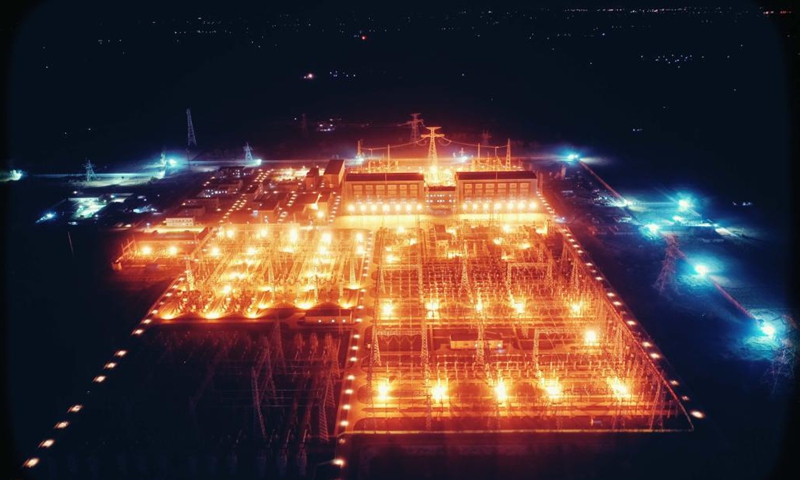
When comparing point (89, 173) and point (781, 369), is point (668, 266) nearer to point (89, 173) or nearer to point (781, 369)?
point (781, 369)

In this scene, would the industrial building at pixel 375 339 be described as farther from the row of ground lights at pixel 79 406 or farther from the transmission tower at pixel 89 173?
the transmission tower at pixel 89 173

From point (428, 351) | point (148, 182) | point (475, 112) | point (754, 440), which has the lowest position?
point (754, 440)

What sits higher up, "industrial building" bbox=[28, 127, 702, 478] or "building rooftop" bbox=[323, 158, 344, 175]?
"building rooftop" bbox=[323, 158, 344, 175]

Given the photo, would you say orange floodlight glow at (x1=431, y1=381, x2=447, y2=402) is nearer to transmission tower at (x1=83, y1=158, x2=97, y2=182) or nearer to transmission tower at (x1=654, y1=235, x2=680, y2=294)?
transmission tower at (x1=654, y1=235, x2=680, y2=294)

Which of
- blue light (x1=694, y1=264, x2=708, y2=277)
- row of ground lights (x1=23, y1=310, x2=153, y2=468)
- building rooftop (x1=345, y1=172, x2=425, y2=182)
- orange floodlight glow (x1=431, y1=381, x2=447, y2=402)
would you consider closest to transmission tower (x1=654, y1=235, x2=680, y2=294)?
blue light (x1=694, y1=264, x2=708, y2=277)

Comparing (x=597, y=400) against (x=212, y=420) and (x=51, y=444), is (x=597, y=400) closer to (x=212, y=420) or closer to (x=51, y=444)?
(x=212, y=420)

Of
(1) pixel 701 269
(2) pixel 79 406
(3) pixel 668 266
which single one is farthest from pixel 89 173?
(1) pixel 701 269

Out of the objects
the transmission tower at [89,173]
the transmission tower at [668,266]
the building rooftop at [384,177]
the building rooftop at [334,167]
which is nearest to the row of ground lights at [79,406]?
the building rooftop at [384,177]

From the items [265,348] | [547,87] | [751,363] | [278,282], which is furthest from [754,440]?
[547,87]

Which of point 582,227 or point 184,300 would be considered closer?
point 184,300
